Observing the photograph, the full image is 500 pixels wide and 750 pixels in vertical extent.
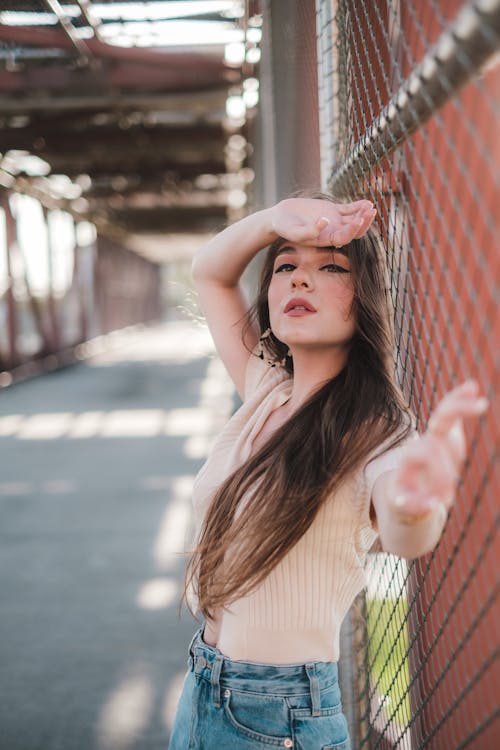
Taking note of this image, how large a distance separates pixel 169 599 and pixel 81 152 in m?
9.47

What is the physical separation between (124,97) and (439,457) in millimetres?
8829

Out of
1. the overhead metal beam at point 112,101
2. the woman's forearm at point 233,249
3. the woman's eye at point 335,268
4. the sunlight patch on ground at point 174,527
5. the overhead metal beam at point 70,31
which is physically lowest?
the sunlight patch on ground at point 174,527

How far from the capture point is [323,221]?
1259mm

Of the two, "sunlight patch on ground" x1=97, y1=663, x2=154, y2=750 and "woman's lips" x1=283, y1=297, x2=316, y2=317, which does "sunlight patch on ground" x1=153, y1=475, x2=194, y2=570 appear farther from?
"woman's lips" x1=283, y1=297, x2=316, y2=317

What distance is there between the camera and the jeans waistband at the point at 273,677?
1261 mm

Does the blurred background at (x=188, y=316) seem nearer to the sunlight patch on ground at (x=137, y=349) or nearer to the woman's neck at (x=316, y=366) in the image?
the woman's neck at (x=316, y=366)

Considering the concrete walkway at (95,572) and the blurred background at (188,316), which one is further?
the concrete walkway at (95,572)

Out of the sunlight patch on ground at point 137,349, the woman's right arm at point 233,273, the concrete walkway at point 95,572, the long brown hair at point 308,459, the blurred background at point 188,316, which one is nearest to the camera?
the blurred background at point 188,316

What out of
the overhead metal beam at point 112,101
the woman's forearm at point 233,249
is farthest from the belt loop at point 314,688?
the overhead metal beam at point 112,101

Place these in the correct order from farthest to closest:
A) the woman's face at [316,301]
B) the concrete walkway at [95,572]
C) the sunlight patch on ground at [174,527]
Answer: the sunlight patch on ground at [174,527]
the concrete walkway at [95,572]
the woman's face at [316,301]

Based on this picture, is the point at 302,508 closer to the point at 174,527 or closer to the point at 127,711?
the point at 127,711

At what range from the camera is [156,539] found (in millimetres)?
4688

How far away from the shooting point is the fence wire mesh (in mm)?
769

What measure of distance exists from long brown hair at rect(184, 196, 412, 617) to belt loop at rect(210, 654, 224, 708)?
93 mm
